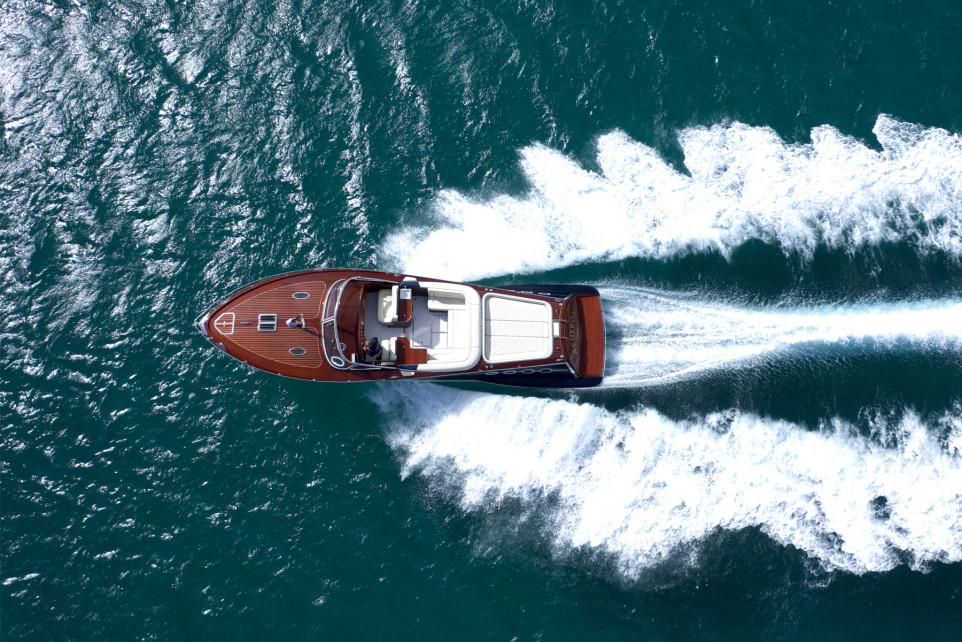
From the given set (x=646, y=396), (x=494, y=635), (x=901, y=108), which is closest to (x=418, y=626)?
(x=494, y=635)

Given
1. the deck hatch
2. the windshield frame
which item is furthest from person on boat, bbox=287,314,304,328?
the windshield frame

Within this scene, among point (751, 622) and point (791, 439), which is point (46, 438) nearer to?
point (751, 622)

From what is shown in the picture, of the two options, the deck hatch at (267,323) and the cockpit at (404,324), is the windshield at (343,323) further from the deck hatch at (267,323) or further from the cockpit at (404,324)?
the deck hatch at (267,323)

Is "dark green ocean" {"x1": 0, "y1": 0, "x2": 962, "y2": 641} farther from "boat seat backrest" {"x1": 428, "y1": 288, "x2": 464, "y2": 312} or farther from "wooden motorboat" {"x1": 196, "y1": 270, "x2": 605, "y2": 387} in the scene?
"boat seat backrest" {"x1": 428, "y1": 288, "x2": 464, "y2": 312}

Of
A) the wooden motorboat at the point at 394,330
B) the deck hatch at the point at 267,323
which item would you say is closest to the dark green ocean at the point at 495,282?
the wooden motorboat at the point at 394,330

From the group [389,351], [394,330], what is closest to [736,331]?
[394,330]

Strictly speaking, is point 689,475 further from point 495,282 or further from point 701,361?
point 495,282
